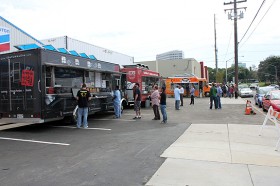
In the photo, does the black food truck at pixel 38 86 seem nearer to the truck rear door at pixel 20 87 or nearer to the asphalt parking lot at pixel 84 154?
the truck rear door at pixel 20 87

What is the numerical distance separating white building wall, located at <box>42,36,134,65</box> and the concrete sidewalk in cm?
1278

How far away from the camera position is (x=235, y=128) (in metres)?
10.9

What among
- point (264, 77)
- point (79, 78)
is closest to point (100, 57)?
point (79, 78)

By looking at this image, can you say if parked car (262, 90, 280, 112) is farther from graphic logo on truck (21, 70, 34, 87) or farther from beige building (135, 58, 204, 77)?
beige building (135, 58, 204, 77)

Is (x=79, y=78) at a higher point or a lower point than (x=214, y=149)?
higher

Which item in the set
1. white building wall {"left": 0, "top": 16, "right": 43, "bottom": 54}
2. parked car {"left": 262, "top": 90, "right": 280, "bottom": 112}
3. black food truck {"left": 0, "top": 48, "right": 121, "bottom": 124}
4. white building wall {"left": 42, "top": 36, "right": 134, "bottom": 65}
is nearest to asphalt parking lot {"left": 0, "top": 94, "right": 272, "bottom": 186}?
black food truck {"left": 0, "top": 48, "right": 121, "bottom": 124}

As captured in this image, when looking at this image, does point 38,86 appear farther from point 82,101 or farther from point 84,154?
point 84,154

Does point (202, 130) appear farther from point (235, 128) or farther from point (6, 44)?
Result: point (6, 44)

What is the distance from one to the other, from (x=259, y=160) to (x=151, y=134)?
3.98 metres

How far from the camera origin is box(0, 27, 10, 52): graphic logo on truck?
15.0 meters

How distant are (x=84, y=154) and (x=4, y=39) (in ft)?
35.4

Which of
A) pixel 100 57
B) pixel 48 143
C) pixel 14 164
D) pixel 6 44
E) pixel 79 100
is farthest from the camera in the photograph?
pixel 100 57

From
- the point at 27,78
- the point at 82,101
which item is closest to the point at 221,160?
the point at 82,101

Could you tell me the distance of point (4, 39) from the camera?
Answer: 1516 cm
